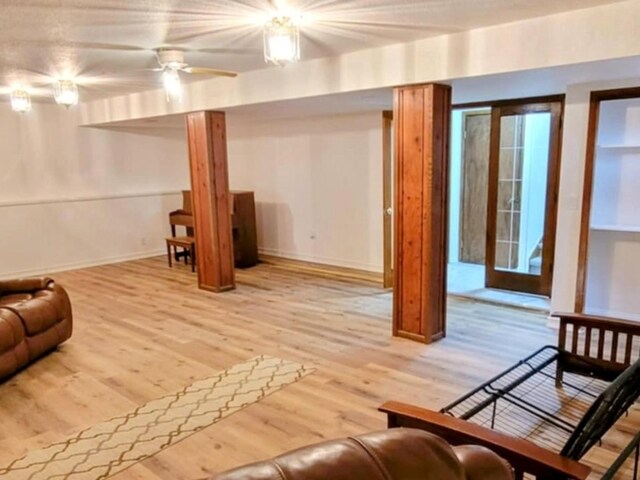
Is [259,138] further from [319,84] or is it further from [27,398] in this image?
[27,398]

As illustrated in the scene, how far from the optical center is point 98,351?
4035 mm

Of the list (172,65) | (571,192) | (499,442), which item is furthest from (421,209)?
(499,442)

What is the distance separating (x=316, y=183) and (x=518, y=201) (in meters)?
2.70

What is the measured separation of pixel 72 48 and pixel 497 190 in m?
4.44

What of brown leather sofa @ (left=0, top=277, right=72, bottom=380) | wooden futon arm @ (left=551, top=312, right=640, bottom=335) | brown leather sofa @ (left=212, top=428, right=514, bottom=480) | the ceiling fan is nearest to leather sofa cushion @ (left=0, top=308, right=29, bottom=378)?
brown leather sofa @ (left=0, top=277, right=72, bottom=380)

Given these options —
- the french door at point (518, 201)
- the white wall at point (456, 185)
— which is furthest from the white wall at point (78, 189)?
the french door at point (518, 201)

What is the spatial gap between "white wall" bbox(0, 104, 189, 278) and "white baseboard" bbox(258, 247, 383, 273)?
2.08 metres

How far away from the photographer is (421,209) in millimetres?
3873

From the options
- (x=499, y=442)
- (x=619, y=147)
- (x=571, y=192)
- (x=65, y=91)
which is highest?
(x=65, y=91)

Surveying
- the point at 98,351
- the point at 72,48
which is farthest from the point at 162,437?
the point at 72,48

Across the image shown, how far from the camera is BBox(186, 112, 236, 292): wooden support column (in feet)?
18.1

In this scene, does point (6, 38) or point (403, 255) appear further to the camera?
point (403, 255)

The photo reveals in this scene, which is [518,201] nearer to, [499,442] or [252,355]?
[252,355]

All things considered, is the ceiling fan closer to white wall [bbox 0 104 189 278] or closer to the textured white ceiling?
the textured white ceiling
